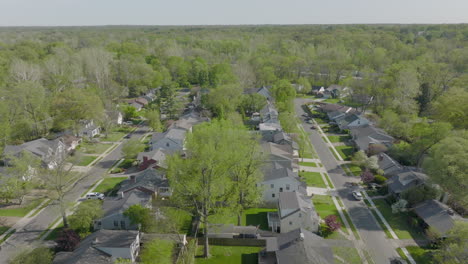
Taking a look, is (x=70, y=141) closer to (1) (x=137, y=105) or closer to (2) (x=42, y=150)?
(2) (x=42, y=150)

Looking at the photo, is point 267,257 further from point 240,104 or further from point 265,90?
point 265,90

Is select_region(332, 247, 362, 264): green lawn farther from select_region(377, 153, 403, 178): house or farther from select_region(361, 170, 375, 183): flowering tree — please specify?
select_region(377, 153, 403, 178): house

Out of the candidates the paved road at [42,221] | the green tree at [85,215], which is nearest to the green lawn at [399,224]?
the green tree at [85,215]

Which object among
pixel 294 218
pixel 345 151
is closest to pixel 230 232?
pixel 294 218

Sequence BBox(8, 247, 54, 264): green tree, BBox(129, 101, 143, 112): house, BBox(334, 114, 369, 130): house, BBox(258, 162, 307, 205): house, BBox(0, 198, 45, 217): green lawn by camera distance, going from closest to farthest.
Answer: BBox(8, 247, 54, 264): green tree → BBox(0, 198, 45, 217): green lawn → BBox(258, 162, 307, 205): house → BBox(334, 114, 369, 130): house → BBox(129, 101, 143, 112): house

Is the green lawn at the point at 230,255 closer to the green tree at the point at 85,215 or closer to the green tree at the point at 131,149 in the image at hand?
the green tree at the point at 85,215

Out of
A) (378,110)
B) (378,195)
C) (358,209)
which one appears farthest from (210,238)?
(378,110)

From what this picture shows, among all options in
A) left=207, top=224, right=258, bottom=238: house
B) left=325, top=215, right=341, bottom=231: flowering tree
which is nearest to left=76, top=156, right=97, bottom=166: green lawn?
left=207, top=224, right=258, bottom=238: house
